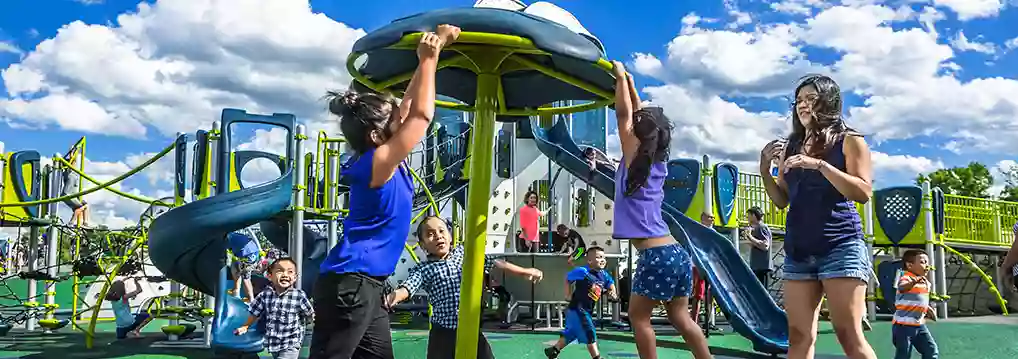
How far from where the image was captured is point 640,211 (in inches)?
156

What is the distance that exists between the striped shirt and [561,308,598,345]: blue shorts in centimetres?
234

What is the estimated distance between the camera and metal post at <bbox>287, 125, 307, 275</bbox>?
817cm

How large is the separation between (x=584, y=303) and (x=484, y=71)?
372cm

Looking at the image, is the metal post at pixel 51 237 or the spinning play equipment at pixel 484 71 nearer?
the spinning play equipment at pixel 484 71

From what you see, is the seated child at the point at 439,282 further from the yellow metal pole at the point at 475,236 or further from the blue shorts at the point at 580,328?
the blue shorts at the point at 580,328

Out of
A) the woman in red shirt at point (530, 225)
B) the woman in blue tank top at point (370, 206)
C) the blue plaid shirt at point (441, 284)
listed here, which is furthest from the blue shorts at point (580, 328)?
the woman in red shirt at point (530, 225)

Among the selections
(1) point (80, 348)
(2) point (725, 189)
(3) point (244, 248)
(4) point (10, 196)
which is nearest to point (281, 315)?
(3) point (244, 248)

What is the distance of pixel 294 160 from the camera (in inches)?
321

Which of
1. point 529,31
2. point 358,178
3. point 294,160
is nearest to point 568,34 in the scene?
point 529,31

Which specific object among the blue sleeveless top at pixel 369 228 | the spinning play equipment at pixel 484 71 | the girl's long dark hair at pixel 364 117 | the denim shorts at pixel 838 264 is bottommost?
the denim shorts at pixel 838 264

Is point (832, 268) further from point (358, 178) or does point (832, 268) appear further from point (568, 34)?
point (358, 178)

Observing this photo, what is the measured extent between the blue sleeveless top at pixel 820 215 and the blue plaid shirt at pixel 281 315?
9.76ft

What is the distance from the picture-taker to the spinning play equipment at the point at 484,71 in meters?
3.02

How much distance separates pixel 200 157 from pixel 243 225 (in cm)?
112
